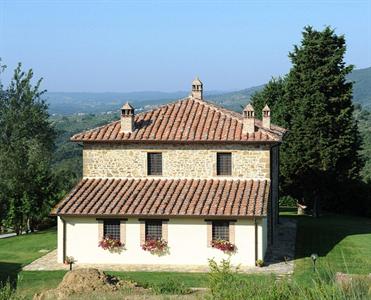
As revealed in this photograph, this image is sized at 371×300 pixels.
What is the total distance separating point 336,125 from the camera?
40.1 meters

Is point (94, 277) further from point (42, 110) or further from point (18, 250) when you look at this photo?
point (42, 110)

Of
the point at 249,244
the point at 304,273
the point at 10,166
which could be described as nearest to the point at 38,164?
the point at 10,166

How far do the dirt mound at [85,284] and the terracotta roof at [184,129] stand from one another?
924 cm

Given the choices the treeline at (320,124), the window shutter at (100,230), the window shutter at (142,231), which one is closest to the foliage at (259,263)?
the window shutter at (142,231)

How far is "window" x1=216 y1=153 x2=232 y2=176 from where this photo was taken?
2862cm

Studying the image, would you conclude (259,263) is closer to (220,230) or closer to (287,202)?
(220,230)

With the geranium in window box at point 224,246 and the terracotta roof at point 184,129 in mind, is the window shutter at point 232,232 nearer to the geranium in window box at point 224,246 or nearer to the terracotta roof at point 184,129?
the geranium in window box at point 224,246

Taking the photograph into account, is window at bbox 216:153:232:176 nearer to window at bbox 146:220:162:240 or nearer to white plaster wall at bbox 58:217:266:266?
white plaster wall at bbox 58:217:266:266

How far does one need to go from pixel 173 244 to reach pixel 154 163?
4334mm

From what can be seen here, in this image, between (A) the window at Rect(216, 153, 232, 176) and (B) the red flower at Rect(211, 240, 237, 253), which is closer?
(B) the red flower at Rect(211, 240, 237, 253)

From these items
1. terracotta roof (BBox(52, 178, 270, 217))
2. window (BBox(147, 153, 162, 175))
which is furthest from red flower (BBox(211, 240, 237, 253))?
window (BBox(147, 153, 162, 175))

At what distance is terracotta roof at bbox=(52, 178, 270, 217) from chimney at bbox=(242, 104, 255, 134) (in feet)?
7.52

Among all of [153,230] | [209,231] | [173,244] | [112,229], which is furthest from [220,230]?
[112,229]

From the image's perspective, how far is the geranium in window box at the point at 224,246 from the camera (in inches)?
1018
